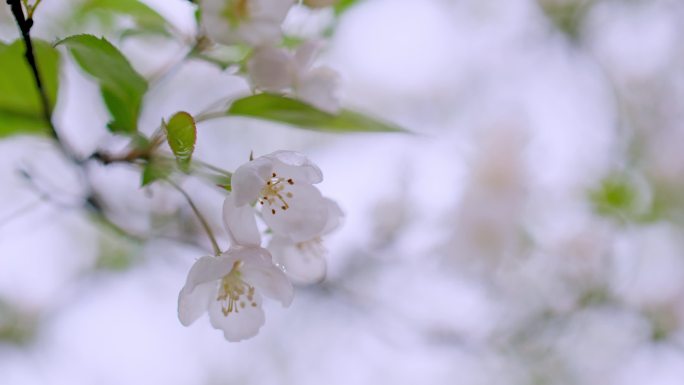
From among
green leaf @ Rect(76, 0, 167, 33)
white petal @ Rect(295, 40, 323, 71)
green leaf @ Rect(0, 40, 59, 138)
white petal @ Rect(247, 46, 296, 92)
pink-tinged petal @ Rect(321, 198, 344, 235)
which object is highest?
white petal @ Rect(295, 40, 323, 71)

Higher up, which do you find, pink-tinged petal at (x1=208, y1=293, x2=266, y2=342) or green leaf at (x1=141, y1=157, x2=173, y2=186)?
green leaf at (x1=141, y1=157, x2=173, y2=186)

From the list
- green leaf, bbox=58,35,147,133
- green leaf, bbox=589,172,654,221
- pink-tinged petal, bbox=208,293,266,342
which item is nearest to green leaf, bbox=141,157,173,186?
green leaf, bbox=58,35,147,133

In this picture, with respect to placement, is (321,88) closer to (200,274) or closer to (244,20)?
(244,20)

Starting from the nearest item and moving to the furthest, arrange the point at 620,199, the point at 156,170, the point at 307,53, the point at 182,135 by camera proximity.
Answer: the point at 182,135 < the point at 156,170 < the point at 307,53 < the point at 620,199

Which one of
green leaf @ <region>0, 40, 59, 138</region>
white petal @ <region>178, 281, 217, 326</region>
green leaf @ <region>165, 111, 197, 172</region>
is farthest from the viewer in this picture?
green leaf @ <region>0, 40, 59, 138</region>

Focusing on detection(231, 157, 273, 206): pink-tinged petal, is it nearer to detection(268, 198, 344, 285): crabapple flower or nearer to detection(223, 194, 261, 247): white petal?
detection(223, 194, 261, 247): white petal

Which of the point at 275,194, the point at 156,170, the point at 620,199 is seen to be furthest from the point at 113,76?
the point at 620,199

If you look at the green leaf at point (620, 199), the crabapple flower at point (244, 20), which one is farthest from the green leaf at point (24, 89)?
the green leaf at point (620, 199)
